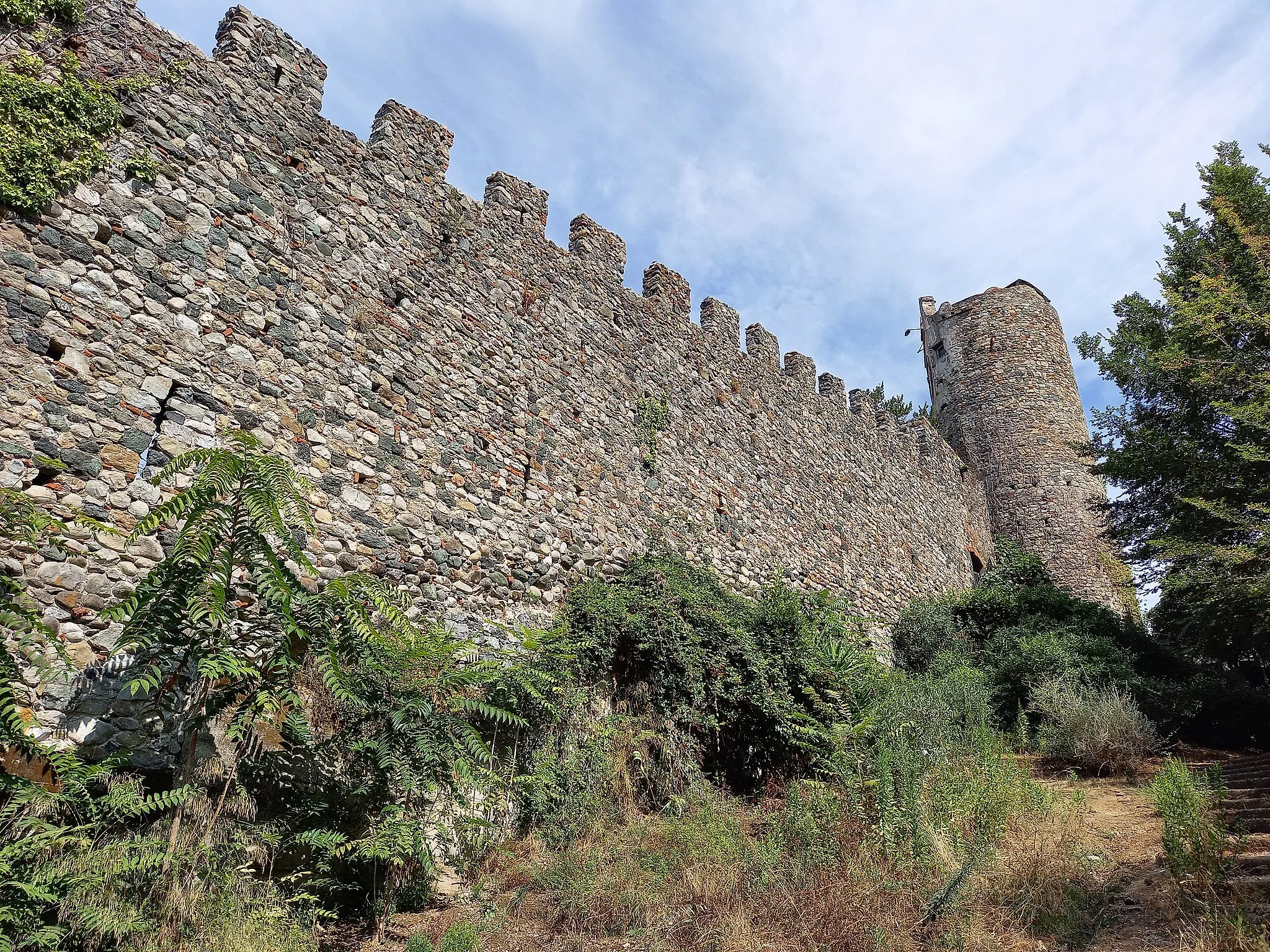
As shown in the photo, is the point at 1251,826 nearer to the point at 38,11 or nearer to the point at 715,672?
the point at 715,672

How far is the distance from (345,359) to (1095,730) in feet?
30.1

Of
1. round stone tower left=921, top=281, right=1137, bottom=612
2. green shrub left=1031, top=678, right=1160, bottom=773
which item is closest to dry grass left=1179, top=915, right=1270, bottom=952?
green shrub left=1031, top=678, right=1160, bottom=773

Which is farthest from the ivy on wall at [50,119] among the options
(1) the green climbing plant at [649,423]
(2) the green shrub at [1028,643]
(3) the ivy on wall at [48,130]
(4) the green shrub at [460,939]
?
(2) the green shrub at [1028,643]

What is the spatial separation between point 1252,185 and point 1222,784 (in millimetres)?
10103

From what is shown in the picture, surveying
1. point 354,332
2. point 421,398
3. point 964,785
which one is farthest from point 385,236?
point 964,785

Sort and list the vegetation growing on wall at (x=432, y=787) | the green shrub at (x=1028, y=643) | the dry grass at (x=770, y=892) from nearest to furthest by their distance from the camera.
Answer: the vegetation growing on wall at (x=432, y=787)
the dry grass at (x=770, y=892)
the green shrub at (x=1028, y=643)

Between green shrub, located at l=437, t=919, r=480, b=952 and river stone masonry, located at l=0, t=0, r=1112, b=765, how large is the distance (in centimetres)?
216

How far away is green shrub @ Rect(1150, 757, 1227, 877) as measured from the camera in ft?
15.8

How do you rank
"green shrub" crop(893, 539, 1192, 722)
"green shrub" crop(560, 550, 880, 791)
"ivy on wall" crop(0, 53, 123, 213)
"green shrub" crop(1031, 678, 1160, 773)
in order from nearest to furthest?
"ivy on wall" crop(0, 53, 123, 213) → "green shrub" crop(560, 550, 880, 791) → "green shrub" crop(1031, 678, 1160, 773) → "green shrub" crop(893, 539, 1192, 722)

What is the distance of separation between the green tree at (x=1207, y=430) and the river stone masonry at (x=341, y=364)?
5900 mm

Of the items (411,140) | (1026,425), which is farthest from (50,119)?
(1026,425)

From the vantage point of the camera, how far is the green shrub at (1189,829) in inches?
189

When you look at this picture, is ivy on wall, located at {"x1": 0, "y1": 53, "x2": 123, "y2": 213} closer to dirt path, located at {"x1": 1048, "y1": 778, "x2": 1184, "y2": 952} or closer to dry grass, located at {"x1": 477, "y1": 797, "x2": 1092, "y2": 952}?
dry grass, located at {"x1": 477, "y1": 797, "x2": 1092, "y2": 952}

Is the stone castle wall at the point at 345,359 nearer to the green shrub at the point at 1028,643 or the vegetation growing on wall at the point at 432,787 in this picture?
the vegetation growing on wall at the point at 432,787
